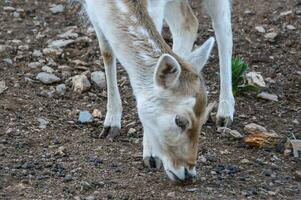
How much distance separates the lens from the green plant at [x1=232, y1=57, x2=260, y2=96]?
931 centimetres

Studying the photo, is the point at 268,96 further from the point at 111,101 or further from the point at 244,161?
the point at 111,101

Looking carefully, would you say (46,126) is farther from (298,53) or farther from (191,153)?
(298,53)

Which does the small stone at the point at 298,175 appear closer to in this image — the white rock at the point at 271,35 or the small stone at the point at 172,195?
the small stone at the point at 172,195

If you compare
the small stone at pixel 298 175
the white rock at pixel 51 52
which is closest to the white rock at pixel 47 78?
the white rock at pixel 51 52

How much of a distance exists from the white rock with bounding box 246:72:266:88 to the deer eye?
2.82 metres

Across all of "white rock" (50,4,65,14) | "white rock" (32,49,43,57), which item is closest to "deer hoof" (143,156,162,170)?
"white rock" (32,49,43,57)

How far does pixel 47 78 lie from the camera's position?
31.1 ft

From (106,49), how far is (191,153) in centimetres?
193

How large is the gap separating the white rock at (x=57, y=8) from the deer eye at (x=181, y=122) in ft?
16.9

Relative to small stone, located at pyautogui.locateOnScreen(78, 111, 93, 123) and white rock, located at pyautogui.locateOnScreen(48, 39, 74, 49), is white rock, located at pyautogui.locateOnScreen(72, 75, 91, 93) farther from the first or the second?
white rock, located at pyautogui.locateOnScreen(48, 39, 74, 49)

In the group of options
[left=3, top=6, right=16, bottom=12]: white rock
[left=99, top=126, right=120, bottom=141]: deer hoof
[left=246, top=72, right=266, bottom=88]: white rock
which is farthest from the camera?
[left=3, top=6, right=16, bottom=12]: white rock

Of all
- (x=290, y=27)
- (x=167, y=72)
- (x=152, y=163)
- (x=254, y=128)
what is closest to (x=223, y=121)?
(x=254, y=128)

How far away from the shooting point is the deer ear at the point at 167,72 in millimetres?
6699

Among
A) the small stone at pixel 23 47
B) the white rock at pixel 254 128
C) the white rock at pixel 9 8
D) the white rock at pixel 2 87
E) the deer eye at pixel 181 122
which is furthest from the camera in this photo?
the white rock at pixel 9 8
